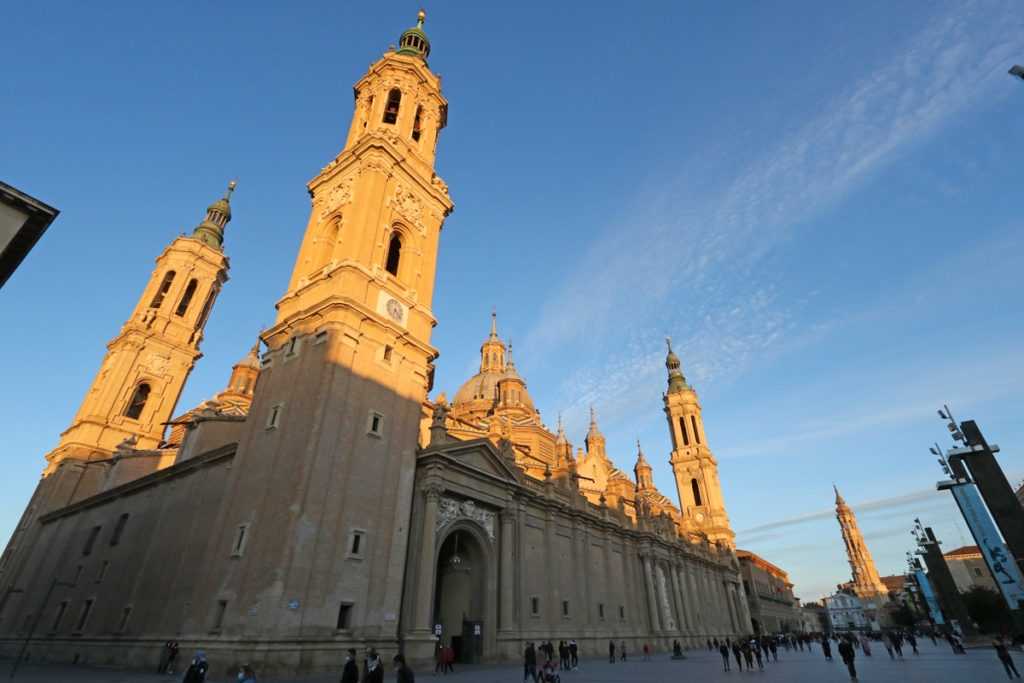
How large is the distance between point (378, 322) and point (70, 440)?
32371mm

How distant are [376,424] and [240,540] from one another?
6397 mm

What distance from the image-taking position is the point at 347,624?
18500mm

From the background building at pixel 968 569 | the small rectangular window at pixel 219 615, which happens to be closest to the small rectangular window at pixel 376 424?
the small rectangular window at pixel 219 615

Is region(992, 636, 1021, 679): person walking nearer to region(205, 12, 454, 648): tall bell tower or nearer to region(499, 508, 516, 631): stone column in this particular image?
region(499, 508, 516, 631): stone column

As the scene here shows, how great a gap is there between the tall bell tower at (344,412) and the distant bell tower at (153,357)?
24.0 m

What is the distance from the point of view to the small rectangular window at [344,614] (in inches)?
726

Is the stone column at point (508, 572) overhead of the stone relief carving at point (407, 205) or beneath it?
beneath

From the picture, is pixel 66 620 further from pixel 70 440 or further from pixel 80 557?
pixel 70 440

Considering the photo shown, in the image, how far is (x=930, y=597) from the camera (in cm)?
6125

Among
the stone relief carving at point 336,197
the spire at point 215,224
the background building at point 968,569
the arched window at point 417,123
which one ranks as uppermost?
the spire at point 215,224

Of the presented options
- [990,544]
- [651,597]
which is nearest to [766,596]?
[651,597]

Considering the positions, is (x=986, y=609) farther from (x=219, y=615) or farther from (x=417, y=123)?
(x=417, y=123)

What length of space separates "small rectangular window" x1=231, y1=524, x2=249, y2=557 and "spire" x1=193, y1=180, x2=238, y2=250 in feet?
127

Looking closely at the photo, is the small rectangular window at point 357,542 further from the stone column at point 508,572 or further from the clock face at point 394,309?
the clock face at point 394,309
